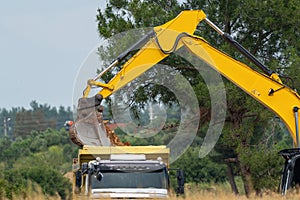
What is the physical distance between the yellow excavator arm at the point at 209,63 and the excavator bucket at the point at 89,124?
27cm

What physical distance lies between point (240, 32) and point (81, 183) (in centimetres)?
1483

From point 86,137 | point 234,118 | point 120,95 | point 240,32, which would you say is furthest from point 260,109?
point 86,137

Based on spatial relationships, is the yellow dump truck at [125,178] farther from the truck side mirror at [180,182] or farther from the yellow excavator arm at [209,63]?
the yellow excavator arm at [209,63]

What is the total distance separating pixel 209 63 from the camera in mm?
20500

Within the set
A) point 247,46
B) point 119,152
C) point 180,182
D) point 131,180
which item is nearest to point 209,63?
point 119,152

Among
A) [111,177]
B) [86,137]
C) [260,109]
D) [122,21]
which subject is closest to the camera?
[111,177]

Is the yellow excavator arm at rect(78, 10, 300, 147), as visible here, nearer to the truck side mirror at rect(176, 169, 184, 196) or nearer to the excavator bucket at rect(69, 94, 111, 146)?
the excavator bucket at rect(69, 94, 111, 146)

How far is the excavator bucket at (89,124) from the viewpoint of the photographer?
18.8 m

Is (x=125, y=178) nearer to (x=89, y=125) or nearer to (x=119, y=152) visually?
(x=119, y=152)

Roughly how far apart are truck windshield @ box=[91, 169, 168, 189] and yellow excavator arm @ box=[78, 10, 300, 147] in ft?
9.09

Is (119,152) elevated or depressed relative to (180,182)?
elevated

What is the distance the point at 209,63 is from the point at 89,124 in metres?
3.63

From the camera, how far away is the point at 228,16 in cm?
3003

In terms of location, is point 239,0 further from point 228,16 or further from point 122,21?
point 122,21
